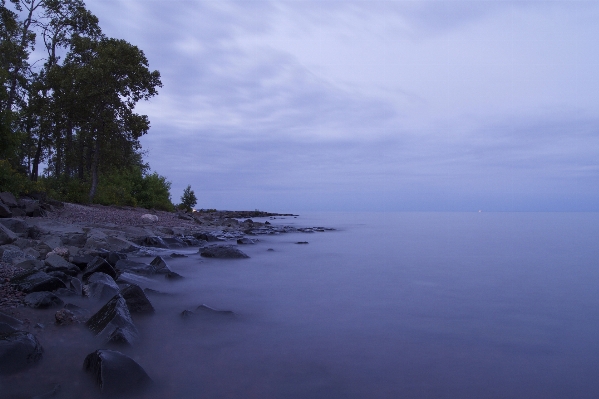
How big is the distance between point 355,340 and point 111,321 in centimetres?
321

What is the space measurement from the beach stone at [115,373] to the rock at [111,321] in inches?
39.7

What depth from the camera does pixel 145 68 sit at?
2650 centimetres

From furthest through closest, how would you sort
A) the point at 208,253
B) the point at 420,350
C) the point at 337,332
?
the point at 208,253
the point at 337,332
the point at 420,350

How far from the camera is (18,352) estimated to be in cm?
440

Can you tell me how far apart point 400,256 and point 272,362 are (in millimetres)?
13223

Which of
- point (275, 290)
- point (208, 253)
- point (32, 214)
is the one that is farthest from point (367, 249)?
point (32, 214)

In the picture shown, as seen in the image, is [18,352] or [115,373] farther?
[18,352]

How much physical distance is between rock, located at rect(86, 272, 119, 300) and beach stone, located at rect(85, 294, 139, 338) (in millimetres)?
1509

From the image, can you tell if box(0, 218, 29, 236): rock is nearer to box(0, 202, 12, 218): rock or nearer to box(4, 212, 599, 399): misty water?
box(0, 202, 12, 218): rock

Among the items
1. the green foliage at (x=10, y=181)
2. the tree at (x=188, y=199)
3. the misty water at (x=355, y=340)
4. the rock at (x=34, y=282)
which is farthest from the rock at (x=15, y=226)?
the tree at (x=188, y=199)

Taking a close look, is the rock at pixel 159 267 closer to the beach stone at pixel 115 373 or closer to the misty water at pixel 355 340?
the misty water at pixel 355 340

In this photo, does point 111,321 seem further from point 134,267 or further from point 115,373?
point 134,267

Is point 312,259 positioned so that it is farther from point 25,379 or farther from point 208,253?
point 25,379

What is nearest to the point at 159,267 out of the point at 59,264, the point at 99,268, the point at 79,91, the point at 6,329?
the point at 99,268
